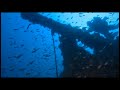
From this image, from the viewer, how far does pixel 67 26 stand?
2682 millimetres

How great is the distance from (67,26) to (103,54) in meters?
0.68

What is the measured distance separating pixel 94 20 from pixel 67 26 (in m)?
0.50
